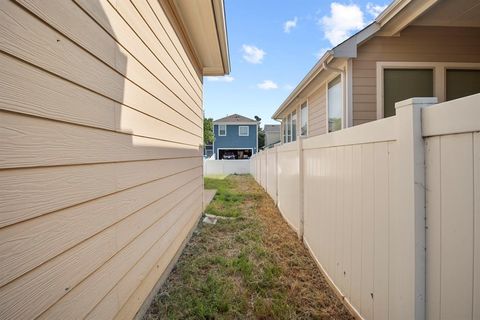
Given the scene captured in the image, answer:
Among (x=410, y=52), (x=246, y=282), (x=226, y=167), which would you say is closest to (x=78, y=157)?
(x=246, y=282)

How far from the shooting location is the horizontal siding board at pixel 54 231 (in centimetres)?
99

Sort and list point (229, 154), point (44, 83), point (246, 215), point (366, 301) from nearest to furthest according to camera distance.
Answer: point (44, 83) → point (366, 301) → point (246, 215) → point (229, 154)

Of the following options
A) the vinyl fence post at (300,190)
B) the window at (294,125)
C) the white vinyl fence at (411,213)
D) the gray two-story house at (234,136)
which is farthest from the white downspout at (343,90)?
the gray two-story house at (234,136)

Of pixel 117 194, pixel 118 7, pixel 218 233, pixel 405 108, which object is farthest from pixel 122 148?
pixel 218 233

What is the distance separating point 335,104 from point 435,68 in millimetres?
1919

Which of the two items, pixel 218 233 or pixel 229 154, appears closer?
pixel 218 233

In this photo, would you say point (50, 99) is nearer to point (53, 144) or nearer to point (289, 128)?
point (53, 144)

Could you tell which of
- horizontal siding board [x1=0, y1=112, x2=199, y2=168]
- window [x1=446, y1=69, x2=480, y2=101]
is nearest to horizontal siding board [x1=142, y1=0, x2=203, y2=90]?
horizontal siding board [x1=0, y1=112, x2=199, y2=168]

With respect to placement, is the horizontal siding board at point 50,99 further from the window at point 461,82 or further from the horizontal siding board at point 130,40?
the window at point 461,82

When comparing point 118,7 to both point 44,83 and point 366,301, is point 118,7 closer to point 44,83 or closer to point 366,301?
point 44,83

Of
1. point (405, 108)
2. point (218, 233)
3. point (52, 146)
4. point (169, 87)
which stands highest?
point (169, 87)

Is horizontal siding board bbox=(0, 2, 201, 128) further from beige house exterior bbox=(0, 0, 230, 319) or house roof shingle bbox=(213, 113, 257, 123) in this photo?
house roof shingle bbox=(213, 113, 257, 123)

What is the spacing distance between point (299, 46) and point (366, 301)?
17.9m

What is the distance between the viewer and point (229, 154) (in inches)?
1177
